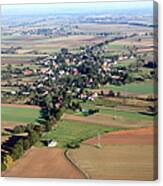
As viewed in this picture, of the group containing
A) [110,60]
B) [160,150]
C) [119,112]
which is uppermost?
[110,60]

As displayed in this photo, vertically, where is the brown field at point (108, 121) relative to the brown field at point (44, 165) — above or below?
above

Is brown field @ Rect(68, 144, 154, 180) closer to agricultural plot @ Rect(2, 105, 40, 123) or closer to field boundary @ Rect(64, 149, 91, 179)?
field boundary @ Rect(64, 149, 91, 179)

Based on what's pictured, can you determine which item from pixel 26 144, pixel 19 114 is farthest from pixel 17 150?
pixel 19 114

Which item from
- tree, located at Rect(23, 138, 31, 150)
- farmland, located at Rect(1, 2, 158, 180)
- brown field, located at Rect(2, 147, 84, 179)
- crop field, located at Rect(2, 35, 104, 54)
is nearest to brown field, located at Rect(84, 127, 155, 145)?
farmland, located at Rect(1, 2, 158, 180)

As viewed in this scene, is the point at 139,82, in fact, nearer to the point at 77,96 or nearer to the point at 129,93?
the point at 129,93

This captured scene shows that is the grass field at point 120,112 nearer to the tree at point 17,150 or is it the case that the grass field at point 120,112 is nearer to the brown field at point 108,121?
the brown field at point 108,121

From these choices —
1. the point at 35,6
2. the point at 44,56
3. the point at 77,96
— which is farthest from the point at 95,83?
the point at 35,6

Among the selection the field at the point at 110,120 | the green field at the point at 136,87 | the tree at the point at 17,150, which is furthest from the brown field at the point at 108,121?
the tree at the point at 17,150
